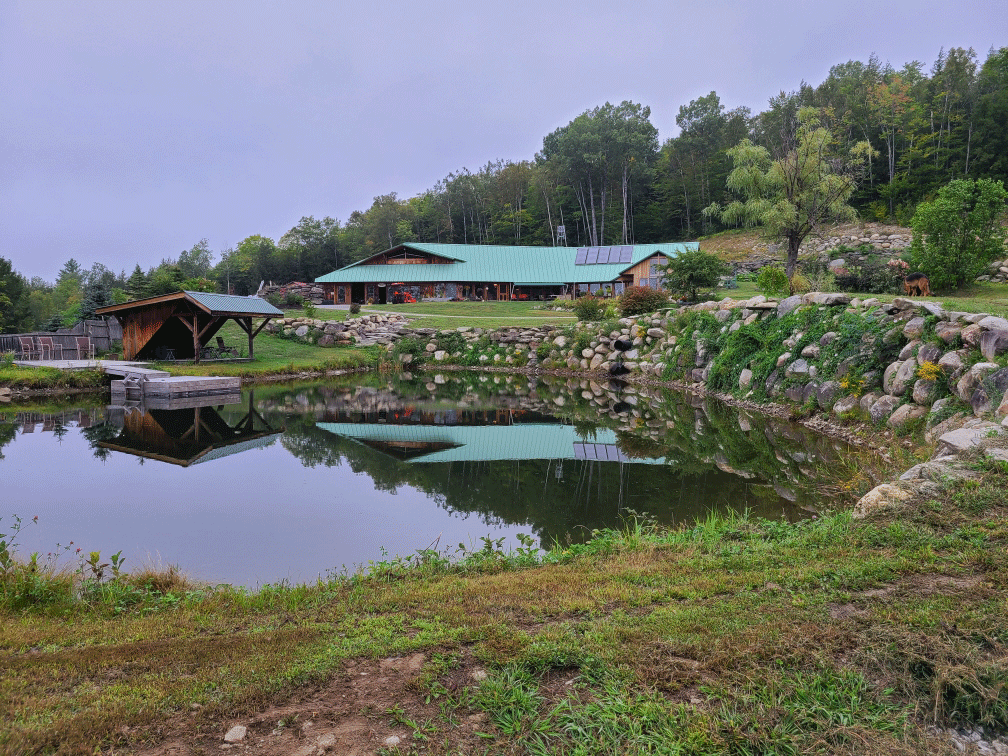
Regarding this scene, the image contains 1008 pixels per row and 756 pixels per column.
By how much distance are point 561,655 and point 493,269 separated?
1850 inches

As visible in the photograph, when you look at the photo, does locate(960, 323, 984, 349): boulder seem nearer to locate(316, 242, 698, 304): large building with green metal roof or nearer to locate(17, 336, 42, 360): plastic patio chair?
locate(17, 336, 42, 360): plastic patio chair

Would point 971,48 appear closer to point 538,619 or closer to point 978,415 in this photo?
point 978,415

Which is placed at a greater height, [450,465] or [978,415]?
[978,415]

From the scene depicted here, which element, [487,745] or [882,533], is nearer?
[487,745]

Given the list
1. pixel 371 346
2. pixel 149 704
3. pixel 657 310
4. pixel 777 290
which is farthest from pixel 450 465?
pixel 371 346

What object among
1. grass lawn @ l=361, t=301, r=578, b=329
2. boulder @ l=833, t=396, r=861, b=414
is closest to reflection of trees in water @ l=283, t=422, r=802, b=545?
boulder @ l=833, t=396, r=861, b=414

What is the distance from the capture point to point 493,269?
49281 millimetres

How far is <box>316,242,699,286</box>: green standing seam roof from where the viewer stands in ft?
155

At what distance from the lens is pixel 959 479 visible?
5.90 meters

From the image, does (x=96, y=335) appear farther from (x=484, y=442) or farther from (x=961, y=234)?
(x=961, y=234)

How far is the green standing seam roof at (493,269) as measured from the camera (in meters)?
47.2

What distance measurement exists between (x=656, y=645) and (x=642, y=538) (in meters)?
2.66

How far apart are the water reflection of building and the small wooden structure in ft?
40.8

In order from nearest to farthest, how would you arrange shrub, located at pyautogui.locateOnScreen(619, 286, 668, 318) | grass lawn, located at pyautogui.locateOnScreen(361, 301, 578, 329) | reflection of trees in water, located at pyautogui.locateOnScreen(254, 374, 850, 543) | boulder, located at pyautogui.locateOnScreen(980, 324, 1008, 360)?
reflection of trees in water, located at pyautogui.locateOnScreen(254, 374, 850, 543) < boulder, located at pyautogui.locateOnScreen(980, 324, 1008, 360) < shrub, located at pyautogui.locateOnScreen(619, 286, 668, 318) < grass lawn, located at pyautogui.locateOnScreen(361, 301, 578, 329)
